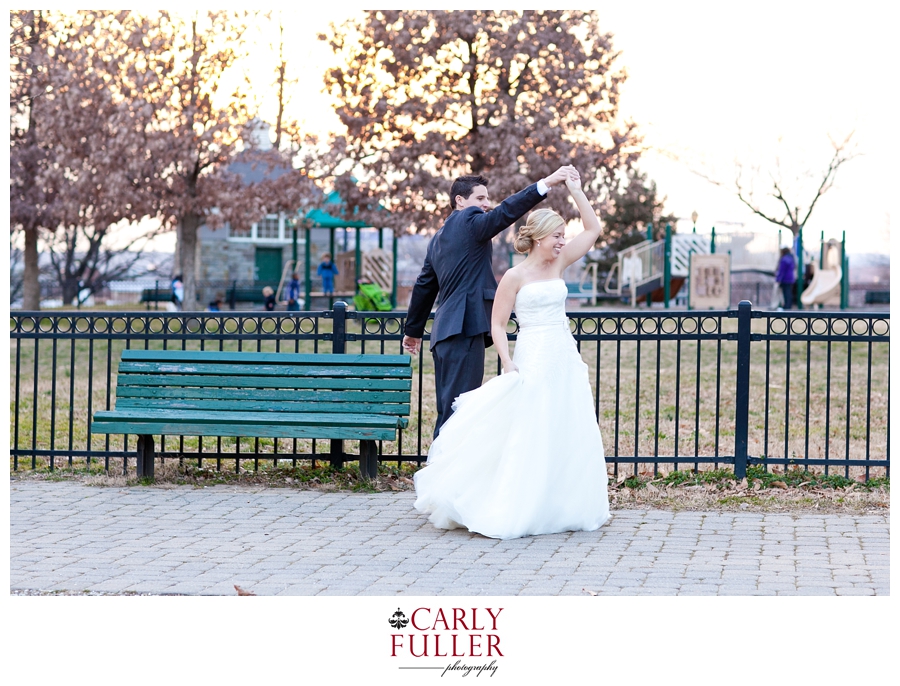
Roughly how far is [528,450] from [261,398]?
92.6 inches

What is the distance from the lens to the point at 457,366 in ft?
21.5

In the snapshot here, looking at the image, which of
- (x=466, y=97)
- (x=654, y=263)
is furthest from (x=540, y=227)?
(x=654, y=263)

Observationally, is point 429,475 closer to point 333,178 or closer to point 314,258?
point 333,178

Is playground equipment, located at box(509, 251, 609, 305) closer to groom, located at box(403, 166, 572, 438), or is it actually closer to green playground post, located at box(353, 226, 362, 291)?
green playground post, located at box(353, 226, 362, 291)

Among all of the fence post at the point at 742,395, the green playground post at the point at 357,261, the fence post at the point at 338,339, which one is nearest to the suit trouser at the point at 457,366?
the fence post at the point at 338,339

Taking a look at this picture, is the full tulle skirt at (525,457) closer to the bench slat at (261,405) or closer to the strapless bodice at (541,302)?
the strapless bodice at (541,302)

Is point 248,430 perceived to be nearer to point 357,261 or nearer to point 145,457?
point 145,457

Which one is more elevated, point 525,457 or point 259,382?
point 259,382

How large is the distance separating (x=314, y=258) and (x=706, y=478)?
38617 mm

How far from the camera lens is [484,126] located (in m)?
23.7

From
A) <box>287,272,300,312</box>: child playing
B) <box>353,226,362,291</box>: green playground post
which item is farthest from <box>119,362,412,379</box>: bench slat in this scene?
<box>287,272,300,312</box>: child playing

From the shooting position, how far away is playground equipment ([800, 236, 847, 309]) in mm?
31266

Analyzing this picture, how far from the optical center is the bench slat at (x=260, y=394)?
7.37 metres
